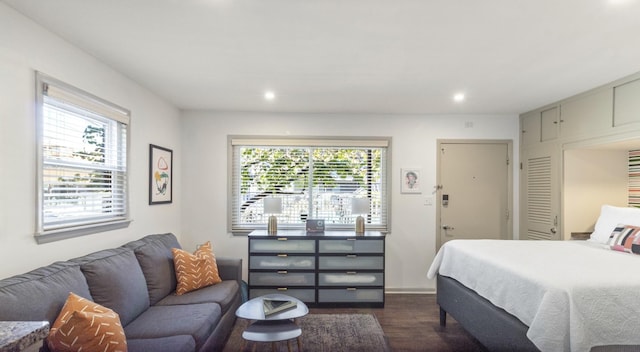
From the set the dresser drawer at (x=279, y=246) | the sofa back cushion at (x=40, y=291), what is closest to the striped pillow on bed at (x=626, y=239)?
the dresser drawer at (x=279, y=246)

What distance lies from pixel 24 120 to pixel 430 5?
2.45 m

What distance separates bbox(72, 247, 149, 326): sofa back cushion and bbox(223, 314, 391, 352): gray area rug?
3.12 feet

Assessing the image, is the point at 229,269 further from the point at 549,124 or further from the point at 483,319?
the point at 549,124

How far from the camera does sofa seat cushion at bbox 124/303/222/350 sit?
7.08ft

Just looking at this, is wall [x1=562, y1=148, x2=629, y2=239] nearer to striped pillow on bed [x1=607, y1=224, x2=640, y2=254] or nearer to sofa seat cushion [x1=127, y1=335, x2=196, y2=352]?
striped pillow on bed [x1=607, y1=224, x2=640, y2=254]

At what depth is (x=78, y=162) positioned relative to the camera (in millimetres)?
2453

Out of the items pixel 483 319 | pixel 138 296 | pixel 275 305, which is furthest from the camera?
pixel 275 305

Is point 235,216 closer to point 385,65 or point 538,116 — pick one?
point 385,65

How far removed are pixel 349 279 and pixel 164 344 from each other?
2340 mm

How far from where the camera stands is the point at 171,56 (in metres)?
2.58

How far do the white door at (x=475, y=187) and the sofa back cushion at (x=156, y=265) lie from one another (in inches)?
132

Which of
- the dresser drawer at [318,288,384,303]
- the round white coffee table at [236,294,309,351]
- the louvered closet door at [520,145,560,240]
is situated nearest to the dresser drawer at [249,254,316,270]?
the dresser drawer at [318,288,384,303]

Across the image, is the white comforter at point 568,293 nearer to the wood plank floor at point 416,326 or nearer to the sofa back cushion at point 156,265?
the wood plank floor at point 416,326

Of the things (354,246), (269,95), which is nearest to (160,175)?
(269,95)
